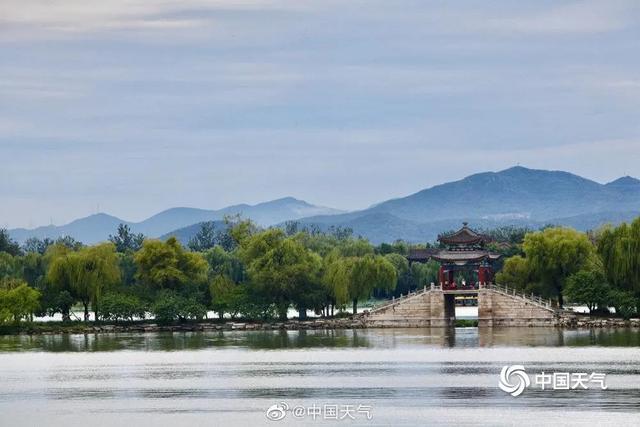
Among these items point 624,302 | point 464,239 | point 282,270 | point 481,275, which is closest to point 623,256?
point 624,302

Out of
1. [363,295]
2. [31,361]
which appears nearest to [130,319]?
[363,295]

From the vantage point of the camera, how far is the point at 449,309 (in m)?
90.8

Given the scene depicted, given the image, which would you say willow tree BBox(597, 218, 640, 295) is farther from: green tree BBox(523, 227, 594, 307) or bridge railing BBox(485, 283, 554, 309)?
green tree BBox(523, 227, 594, 307)

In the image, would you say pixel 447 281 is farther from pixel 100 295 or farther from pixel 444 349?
pixel 444 349

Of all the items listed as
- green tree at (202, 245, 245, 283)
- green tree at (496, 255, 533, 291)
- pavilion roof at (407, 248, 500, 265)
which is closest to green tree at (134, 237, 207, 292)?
green tree at (202, 245, 245, 283)

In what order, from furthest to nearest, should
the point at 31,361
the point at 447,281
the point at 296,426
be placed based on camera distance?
the point at 447,281 → the point at 31,361 → the point at 296,426

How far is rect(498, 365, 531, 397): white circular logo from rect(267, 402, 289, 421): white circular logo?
270 inches

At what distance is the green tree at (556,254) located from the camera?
288 ft

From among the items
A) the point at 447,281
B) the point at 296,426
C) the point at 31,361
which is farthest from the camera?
the point at 447,281

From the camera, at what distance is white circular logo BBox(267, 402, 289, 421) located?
43.5m

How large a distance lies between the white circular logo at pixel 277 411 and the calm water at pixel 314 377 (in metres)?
0.25

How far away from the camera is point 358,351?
222 feet

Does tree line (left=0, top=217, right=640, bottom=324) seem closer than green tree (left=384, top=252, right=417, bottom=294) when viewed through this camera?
Yes

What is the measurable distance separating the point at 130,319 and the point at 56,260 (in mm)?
5381
